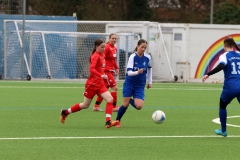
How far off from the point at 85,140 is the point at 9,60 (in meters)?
21.9

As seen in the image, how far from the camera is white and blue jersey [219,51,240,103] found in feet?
39.7

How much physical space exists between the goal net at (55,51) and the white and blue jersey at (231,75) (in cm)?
2072

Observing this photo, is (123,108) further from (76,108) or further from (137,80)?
(76,108)

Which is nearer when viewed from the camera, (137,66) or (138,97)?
(137,66)

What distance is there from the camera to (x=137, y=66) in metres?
14.1

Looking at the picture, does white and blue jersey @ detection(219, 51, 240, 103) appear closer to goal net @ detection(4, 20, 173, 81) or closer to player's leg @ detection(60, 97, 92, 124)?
player's leg @ detection(60, 97, 92, 124)

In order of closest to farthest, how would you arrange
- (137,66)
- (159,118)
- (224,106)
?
(224,106) → (159,118) → (137,66)

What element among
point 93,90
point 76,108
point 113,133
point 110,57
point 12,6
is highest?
point 12,6

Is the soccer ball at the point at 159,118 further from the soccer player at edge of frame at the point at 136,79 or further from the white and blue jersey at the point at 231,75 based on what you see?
the white and blue jersey at the point at 231,75

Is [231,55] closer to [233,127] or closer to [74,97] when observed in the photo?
[233,127]

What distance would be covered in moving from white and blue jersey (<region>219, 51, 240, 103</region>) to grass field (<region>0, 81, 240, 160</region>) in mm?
787

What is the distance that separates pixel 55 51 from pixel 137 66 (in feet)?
66.4

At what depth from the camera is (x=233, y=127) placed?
14336mm

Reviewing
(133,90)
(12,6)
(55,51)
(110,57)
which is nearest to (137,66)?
(133,90)
